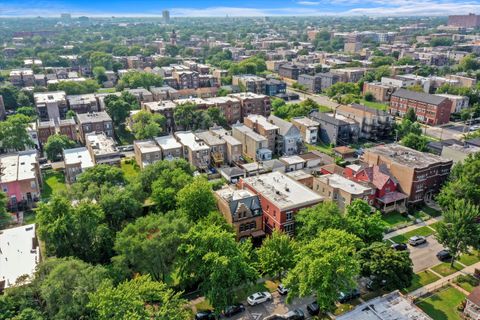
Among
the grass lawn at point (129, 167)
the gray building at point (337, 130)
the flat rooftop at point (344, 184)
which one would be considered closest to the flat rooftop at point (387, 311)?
the flat rooftop at point (344, 184)

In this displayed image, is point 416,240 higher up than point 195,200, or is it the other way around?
point 195,200

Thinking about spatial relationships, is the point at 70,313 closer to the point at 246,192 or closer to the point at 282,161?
the point at 246,192

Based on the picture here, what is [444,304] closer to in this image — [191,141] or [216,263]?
[216,263]

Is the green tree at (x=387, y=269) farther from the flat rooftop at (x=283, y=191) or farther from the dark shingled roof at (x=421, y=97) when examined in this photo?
the dark shingled roof at (x=421, y=97)

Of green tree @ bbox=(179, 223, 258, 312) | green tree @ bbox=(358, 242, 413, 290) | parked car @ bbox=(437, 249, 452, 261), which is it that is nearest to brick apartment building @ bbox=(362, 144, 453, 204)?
parked car @ bbox=(437, 249, 452, 261)

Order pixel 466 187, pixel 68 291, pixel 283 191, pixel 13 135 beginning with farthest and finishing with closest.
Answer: pixel 13 135, pixel 466 187, pixel 283 191, pixel 68 291

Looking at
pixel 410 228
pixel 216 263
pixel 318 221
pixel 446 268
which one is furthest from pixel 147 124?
pixel 446 268
